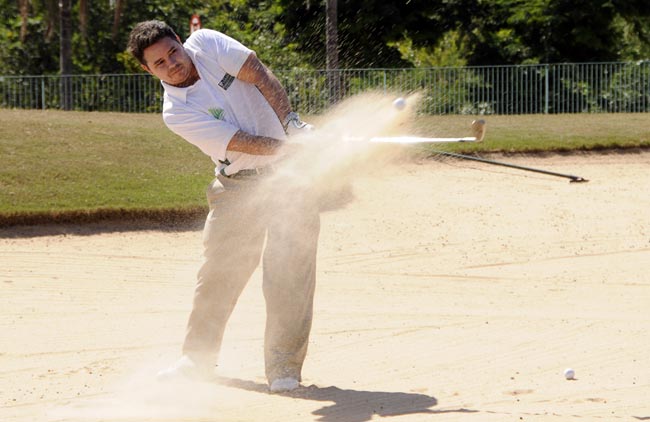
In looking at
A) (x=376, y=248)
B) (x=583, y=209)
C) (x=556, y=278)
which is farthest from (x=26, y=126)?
(x=556, y=278)

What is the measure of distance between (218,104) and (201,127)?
0.60 feet

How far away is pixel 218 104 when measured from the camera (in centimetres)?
651

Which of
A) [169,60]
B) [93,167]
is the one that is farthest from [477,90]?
[169,60]

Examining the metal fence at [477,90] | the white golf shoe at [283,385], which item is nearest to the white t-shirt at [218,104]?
the white golf shoe at [283,385]

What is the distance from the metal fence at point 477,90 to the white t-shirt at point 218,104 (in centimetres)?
1729

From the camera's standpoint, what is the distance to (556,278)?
10.7 meters

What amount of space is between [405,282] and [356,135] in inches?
149

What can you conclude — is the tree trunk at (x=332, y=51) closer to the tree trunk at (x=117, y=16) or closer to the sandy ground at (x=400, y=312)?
the sandy ground at (x=400, y=312)

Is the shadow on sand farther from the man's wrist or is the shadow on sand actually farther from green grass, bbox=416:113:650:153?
green grass, bbox=416:113:650:153

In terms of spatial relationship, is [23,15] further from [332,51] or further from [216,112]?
[216,112]

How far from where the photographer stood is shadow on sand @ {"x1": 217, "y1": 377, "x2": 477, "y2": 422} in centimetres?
619

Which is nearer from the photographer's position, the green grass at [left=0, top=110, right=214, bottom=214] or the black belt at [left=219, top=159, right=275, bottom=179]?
the black belt at [left=219, top=159, right=275, bottom=179]

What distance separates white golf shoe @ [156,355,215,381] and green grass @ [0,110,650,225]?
569 cm

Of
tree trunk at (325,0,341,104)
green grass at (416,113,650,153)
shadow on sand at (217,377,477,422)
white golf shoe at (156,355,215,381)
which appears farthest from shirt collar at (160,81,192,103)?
tree trunk at (325,0,341,104)
